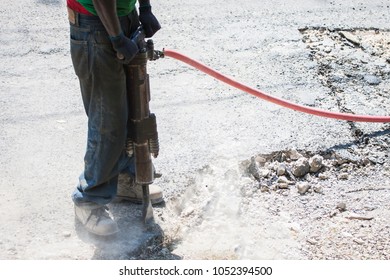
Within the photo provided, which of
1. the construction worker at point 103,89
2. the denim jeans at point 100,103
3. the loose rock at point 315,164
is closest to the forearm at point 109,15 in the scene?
the construction worker at point 103,89

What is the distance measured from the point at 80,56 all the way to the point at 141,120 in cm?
52

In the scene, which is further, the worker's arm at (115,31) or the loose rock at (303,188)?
the loose rock at (303,188)

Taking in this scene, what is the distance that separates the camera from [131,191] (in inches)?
166

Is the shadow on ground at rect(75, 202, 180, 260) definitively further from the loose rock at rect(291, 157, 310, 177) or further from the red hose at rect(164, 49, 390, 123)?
the red hose at rect(164, 49, 390, 123)

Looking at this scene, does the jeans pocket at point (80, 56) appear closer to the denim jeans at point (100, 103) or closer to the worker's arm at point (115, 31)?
the denim jeans at point (100, 103)

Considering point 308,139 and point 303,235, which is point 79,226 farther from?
point 308,139

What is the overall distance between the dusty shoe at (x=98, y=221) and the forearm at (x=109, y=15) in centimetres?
113

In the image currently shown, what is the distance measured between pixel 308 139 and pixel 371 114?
2.13ft

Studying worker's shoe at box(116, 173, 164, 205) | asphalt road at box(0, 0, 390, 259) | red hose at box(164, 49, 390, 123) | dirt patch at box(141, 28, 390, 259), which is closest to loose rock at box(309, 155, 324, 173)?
dirt patch at box(141, 28, 390, 259)

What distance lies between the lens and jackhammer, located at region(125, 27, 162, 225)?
3658mm

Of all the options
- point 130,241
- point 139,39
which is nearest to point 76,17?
point 139,39

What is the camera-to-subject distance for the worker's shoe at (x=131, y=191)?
4.18 metres

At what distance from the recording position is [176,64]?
6016 mm

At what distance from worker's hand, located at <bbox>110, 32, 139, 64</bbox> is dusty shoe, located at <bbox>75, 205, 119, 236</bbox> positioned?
98 cm
